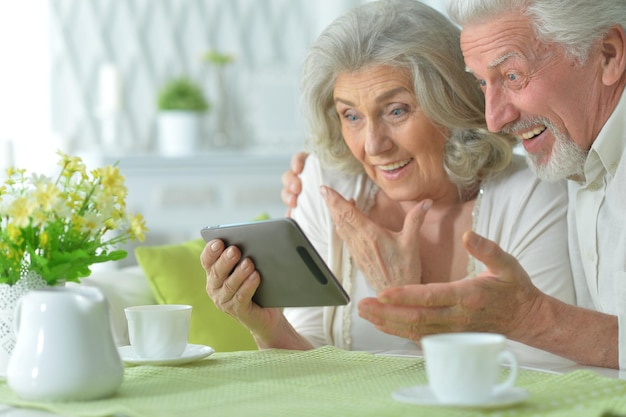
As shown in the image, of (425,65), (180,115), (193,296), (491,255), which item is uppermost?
(425,65)

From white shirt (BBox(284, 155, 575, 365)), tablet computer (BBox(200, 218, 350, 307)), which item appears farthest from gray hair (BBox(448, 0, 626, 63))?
tablet computer (BBox(200, 218, 350, 307))

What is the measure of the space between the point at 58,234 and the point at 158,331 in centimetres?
22

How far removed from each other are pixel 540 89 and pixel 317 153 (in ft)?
2.04

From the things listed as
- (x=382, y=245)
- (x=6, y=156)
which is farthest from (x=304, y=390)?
(x=6, y=156)

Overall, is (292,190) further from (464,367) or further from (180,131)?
(180,131)

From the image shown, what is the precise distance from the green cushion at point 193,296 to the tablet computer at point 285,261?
2.24ft

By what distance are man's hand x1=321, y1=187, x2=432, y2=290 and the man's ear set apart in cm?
47

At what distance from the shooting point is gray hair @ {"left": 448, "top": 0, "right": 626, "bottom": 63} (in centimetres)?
169

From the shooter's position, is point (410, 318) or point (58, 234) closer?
point (58, 234)

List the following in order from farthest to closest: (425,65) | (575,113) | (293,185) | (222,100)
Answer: (222,100) < (293,185) < (425,65) < (575,113)

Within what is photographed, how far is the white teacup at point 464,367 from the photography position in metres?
1.03

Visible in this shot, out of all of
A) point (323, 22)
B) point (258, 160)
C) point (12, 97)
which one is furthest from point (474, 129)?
point (12, 97)

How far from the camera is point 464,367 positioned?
3.40 ft

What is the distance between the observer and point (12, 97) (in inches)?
175
